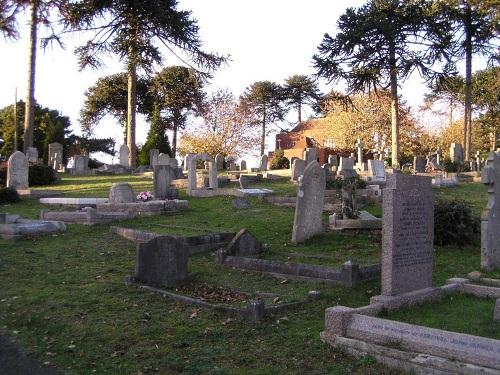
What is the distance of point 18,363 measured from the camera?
5852 mm

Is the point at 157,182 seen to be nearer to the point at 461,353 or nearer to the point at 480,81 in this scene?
the point at 461,353

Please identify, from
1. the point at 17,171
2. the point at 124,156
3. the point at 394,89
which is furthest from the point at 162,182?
the point at 124,156

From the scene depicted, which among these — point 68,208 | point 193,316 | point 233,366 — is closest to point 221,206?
point 68,208

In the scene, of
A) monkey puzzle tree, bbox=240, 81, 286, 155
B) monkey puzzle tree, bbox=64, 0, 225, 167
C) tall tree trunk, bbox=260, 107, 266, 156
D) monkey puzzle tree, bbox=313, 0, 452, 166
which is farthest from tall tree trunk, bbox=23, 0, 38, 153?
monkey puzzle tree, bbox=240, 81, 286, 155

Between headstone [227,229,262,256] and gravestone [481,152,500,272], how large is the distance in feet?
13.6

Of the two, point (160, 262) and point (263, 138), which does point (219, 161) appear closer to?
point (263, 138)

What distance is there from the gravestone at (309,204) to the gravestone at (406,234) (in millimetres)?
4597

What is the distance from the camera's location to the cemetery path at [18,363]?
564cm

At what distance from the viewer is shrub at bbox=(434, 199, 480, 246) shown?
11.4 meters

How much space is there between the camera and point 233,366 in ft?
18.4

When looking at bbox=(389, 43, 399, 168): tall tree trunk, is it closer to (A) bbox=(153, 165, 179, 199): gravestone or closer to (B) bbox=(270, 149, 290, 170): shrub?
(B) bbox=(270, 149, 290, 170): shrub

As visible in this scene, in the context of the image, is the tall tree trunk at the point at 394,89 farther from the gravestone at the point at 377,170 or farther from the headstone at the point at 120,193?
the headstone at the point at 120,193

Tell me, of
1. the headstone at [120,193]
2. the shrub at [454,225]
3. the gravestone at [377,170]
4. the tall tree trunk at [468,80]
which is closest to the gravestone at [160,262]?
the shrub at [454,225]

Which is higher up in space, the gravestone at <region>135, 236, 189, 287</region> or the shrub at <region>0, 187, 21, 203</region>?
the shrub at <region>0, 187, 21, 203</region>
